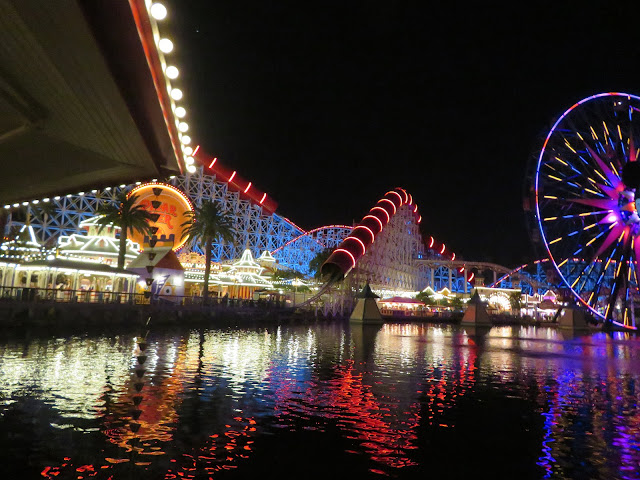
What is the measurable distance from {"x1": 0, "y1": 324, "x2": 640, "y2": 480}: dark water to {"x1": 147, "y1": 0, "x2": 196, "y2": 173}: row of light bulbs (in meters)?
4.34

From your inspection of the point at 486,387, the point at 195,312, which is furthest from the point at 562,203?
the point at 486,387

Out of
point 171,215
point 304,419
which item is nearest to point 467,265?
point 171,215

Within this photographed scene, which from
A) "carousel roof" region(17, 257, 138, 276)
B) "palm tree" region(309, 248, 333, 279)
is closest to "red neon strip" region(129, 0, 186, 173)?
"carousel roof" region(17, 257, 138, 276)

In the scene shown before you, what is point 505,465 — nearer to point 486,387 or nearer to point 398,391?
point 398,391

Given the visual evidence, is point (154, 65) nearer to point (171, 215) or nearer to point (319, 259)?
point (171, 215)

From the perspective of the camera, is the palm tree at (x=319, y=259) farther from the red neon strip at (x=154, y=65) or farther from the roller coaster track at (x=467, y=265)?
the red neon strip at (x=154, y=65)

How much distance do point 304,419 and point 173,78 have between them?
5.88 metres

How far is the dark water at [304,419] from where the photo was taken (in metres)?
6.84

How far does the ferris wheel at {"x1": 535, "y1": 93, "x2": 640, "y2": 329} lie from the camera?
37.5 meters

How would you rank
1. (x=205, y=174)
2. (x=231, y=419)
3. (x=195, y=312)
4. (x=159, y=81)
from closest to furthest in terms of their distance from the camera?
(x=159, y=81) < (x=231, y=419) < (x=195, y=312) < (x=205, y=174)

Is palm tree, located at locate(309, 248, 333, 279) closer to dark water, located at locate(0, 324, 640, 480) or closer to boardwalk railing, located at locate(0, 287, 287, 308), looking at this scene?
boardwalk railing, located at locate(0, 287, 287, 308)

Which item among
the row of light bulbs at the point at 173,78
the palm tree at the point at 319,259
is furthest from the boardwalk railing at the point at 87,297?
the palm tree at the point at 319,259

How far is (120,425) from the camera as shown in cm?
834

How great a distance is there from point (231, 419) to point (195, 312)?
29192 millimetres
